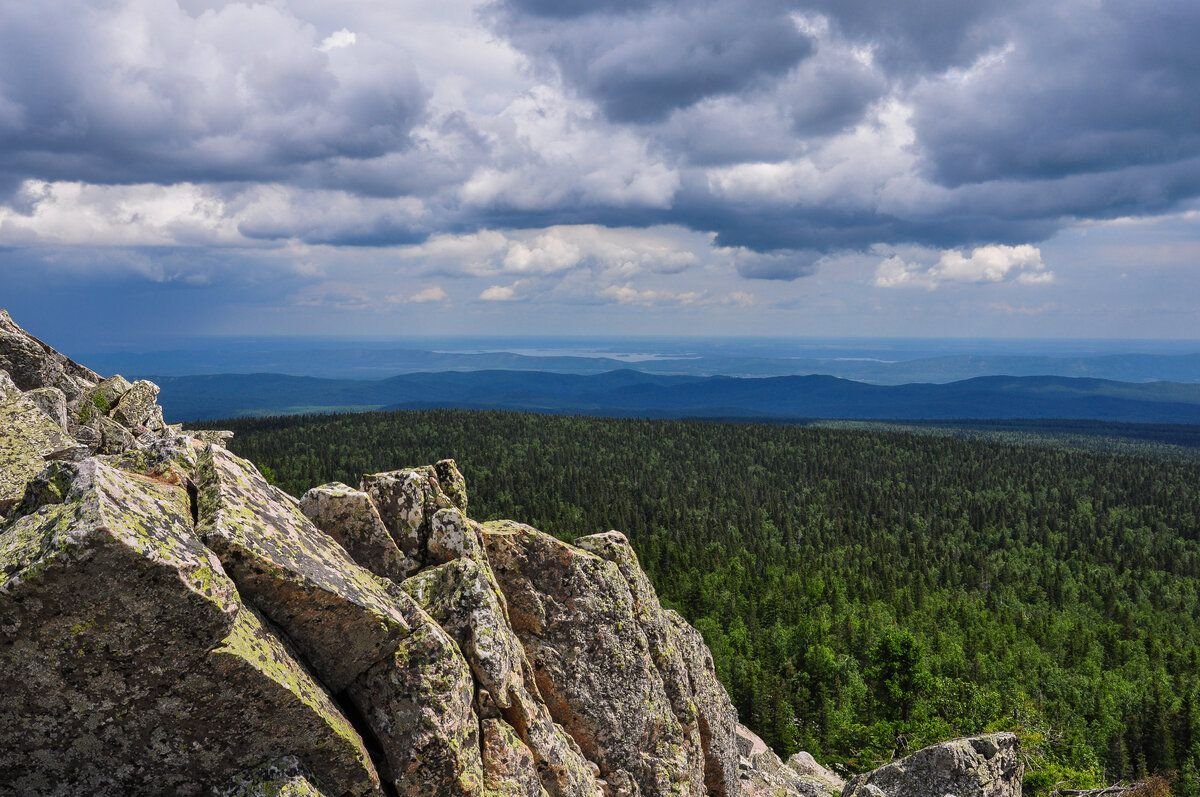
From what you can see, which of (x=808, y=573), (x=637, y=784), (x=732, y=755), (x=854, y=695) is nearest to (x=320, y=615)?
(x=637, y=784)

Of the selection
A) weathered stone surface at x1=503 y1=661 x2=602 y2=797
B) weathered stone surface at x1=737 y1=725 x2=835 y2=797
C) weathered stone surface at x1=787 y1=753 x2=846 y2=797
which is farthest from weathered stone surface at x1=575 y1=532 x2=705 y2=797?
weathered stone surface at x1=787 y1=753 x2=846 y2=797

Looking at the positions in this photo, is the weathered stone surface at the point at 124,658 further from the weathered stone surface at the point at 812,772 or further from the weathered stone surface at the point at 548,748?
the weathered stone surface at the point at 812,772

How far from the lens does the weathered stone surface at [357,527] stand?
17.1m

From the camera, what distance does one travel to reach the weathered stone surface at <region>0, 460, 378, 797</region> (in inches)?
392

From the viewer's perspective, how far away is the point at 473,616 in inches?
634

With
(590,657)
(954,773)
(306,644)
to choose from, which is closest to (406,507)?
(306,644)

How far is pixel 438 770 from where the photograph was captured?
13516mm

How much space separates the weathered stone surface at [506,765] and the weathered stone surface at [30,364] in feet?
122

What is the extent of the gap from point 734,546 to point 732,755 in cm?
14806

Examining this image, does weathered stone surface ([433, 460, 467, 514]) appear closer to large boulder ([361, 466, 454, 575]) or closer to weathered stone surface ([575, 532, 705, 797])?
large boulder ([361, 466, 454, 575])

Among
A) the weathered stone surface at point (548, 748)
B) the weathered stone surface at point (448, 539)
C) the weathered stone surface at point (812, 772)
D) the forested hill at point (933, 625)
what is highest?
the weathered stone surface at point (448, 539)

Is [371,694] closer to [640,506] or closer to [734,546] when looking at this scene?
[734,546]

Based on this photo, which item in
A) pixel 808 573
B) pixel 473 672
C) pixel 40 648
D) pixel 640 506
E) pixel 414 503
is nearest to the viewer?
pixel 40 648

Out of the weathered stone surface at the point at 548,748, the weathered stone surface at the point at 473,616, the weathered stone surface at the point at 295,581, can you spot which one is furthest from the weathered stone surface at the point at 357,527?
the weathered stone surface at the point at 548,748
